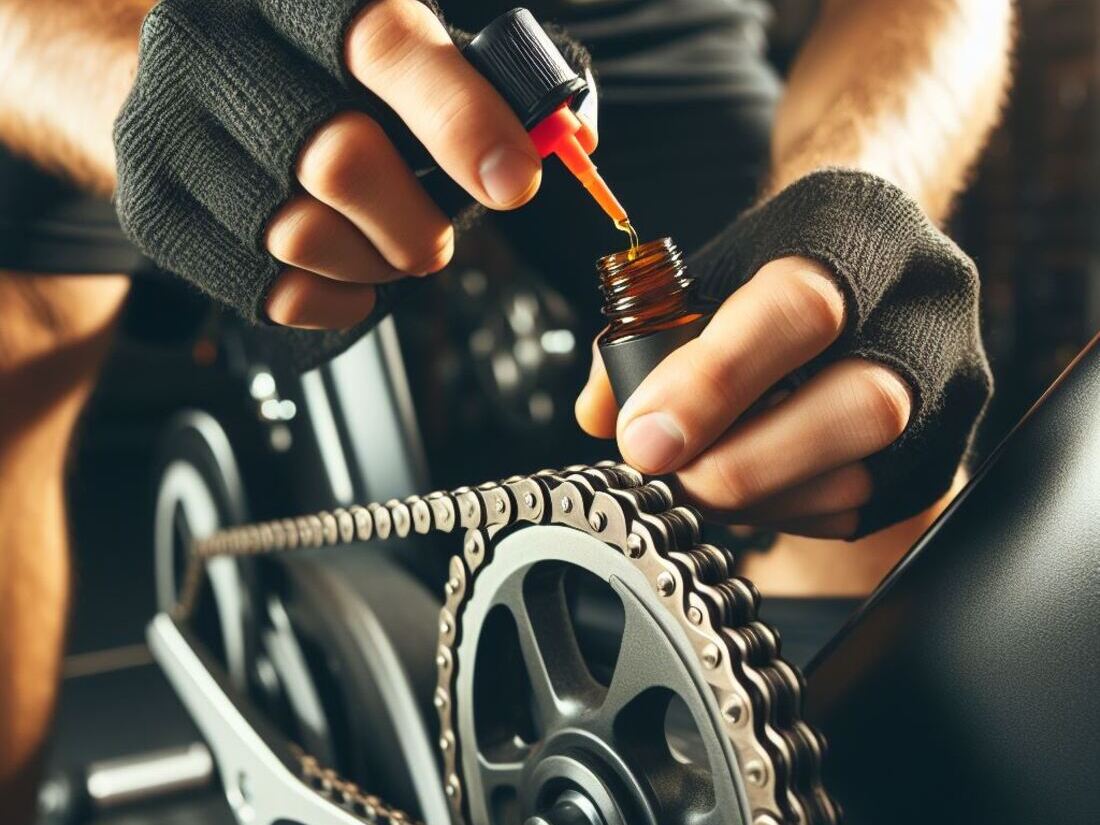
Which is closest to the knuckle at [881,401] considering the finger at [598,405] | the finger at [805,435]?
the finger at [805,435]

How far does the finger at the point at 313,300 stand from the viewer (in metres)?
0.44

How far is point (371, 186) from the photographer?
0.39 m

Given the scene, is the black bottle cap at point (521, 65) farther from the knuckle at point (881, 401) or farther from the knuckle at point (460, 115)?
the knuckle at point (881, 401)

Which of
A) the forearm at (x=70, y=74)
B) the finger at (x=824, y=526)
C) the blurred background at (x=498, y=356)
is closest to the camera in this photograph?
the finger at (x=824, y=526)

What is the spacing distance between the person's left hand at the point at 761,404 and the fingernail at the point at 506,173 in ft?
0.26

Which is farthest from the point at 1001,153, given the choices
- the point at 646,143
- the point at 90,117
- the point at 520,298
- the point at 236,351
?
the point at 90,117

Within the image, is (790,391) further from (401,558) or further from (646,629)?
(401,558)

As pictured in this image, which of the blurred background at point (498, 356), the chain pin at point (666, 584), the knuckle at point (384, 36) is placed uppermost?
the knuckle at point (384, 36)

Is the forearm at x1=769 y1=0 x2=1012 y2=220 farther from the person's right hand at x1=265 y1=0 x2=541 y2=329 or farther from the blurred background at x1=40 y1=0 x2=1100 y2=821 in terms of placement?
the person's right hand at x1=265 y1=0 x2=541 y2=329

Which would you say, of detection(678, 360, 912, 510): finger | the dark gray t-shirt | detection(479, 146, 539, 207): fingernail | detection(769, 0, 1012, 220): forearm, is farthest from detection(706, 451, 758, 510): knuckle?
the dark gray t-shirt

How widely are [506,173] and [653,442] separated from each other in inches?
4.2

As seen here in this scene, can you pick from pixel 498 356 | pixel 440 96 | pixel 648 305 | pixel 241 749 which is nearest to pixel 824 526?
pixel 648 305

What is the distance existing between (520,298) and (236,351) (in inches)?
40.1

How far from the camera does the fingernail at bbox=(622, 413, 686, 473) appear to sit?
1.23 ft
